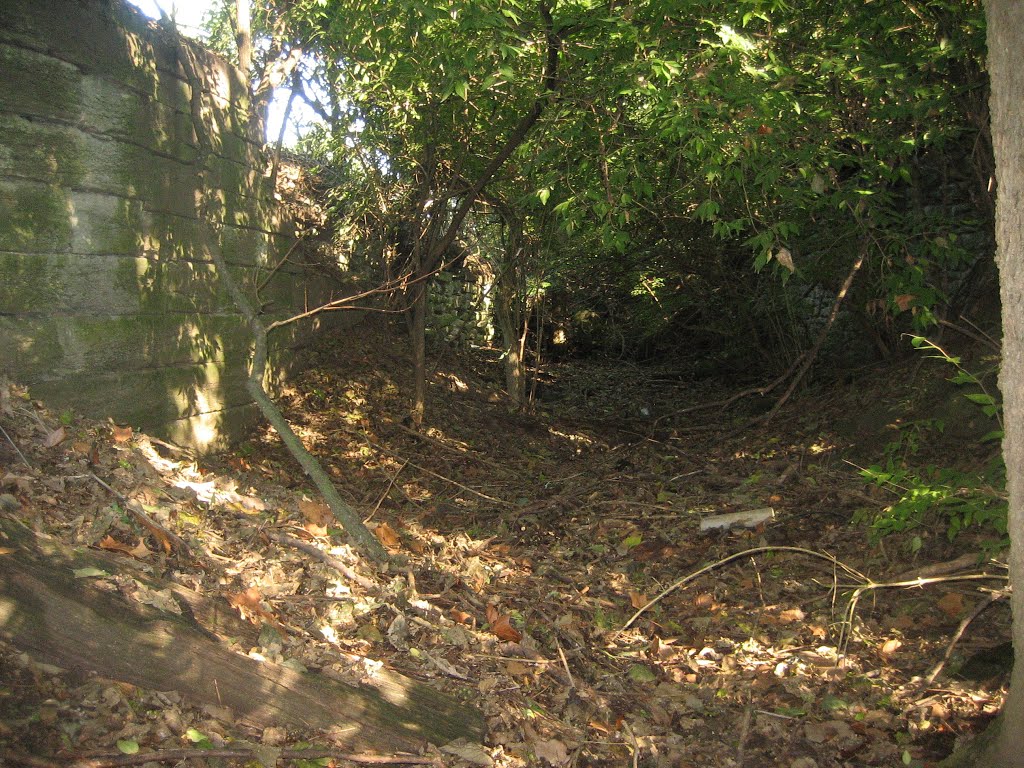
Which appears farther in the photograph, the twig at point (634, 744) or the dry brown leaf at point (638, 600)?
the dry brown leaf at point (638, 600)

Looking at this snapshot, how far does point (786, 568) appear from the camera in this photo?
16.6ft

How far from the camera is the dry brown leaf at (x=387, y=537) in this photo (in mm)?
5137

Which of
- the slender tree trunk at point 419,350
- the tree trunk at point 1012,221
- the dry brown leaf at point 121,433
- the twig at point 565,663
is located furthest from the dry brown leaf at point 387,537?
the tree trunk at point 1012,221

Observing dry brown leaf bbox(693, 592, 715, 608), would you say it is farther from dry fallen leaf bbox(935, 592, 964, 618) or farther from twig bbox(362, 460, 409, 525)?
twig bbox(362, 460, 409, 525)

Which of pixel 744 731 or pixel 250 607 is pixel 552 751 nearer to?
pixel 744 731

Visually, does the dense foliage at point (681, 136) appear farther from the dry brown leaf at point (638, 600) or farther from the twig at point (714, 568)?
the dry brown leaf at point (638, 600)

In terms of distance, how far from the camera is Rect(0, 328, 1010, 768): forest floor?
3240 millimetres

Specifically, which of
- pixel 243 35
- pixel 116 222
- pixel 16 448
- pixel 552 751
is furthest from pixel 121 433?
pixel 243 35

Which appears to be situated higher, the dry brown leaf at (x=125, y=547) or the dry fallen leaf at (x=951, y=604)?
the dry brown leaf at (x=125, y=547)

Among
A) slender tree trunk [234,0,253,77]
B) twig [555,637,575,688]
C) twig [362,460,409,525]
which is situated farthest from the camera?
slender tree trunk [234,0,253,77]

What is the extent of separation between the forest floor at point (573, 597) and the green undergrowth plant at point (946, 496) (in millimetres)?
138

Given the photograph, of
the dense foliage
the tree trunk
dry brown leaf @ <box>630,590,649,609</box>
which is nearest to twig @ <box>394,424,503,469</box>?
the dense foliage

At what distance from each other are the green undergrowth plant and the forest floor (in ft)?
0.45

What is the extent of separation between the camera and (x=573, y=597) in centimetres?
494
